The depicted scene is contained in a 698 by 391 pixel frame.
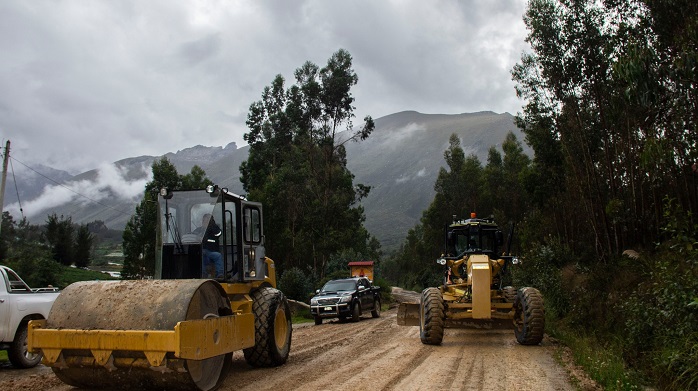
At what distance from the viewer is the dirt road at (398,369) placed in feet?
28.3

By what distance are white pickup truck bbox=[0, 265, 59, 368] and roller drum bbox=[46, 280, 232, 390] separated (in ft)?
10.7

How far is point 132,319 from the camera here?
291 inches

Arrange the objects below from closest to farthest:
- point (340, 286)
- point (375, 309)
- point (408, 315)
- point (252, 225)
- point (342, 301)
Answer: point (252, 225) < point (408, 315) < point (342, 301) < point (340, 286) < point (375, 309)

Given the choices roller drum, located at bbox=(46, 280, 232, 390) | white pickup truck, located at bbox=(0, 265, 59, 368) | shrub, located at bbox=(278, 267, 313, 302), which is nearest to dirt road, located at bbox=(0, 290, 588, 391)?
white pickup truck, located at bbox=(0, 265, 59, 368)

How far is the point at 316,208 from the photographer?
43.5 m

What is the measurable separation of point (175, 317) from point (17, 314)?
16.3 ft

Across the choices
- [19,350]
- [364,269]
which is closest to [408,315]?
[19,350]

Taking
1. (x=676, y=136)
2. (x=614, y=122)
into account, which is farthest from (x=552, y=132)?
(x=676, y=136)

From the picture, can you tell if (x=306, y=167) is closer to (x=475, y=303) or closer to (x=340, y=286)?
(x=340, y=286)

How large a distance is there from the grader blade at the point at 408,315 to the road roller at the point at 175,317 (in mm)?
5641

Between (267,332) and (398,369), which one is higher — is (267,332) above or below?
above

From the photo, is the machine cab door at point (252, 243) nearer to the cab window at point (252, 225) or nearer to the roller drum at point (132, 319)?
the cab window at point (252, 225)

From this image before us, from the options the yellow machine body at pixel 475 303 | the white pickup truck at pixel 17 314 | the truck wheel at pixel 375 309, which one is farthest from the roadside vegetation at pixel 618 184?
the white pickup truck at pixel 17 314

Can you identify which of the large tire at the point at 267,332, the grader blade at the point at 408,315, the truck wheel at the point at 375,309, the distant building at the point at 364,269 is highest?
the large tire at the point at 267,332
